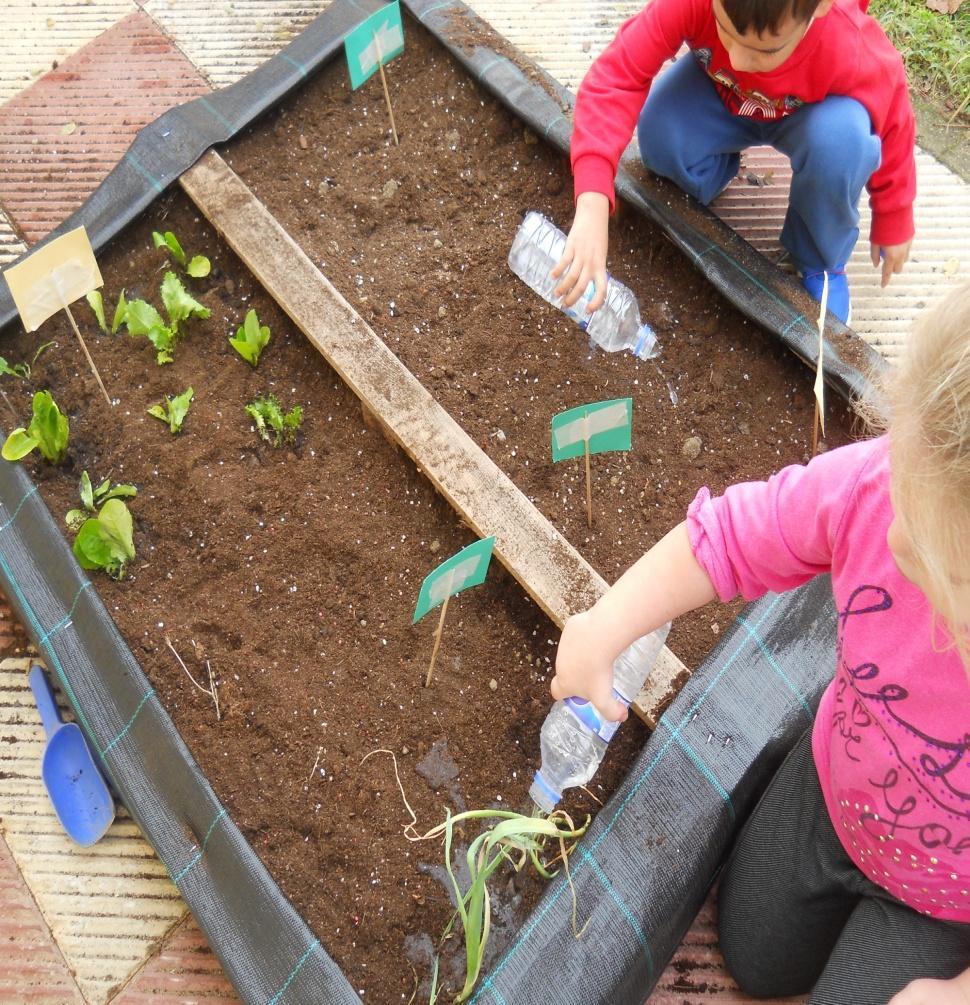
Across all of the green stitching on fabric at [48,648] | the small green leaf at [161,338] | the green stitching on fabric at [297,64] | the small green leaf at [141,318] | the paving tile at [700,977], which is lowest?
the paving tile at [700,977]

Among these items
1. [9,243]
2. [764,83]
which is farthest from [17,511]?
[764,83]

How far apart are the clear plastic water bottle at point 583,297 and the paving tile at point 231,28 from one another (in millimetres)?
962

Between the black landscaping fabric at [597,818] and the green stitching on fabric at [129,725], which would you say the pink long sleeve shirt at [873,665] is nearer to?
the black landscaping fabric at [597,818]

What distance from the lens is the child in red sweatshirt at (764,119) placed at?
1445 mm

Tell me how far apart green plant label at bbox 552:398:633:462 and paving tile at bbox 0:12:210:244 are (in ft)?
4.42

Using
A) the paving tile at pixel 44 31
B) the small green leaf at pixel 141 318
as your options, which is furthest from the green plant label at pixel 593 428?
the paving tile at pixel 44 31

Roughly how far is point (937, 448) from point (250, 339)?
48.9 inches

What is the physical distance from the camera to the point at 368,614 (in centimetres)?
146

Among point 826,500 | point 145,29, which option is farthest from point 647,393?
point 145,29

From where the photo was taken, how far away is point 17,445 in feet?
4.92

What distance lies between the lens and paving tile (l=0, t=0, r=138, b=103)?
2250 mm

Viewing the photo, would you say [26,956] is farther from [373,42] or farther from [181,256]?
[373,42]

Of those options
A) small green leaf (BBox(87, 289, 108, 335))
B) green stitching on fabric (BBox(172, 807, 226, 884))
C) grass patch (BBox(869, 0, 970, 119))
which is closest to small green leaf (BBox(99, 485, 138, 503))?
small green leaf (BBox(87, 289, 108, 335))

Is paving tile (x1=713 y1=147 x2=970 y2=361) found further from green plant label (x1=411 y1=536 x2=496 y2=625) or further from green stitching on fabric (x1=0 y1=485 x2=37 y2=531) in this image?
green stitching on fabric (x1=0 y1=485 x2=37 y2=531)
